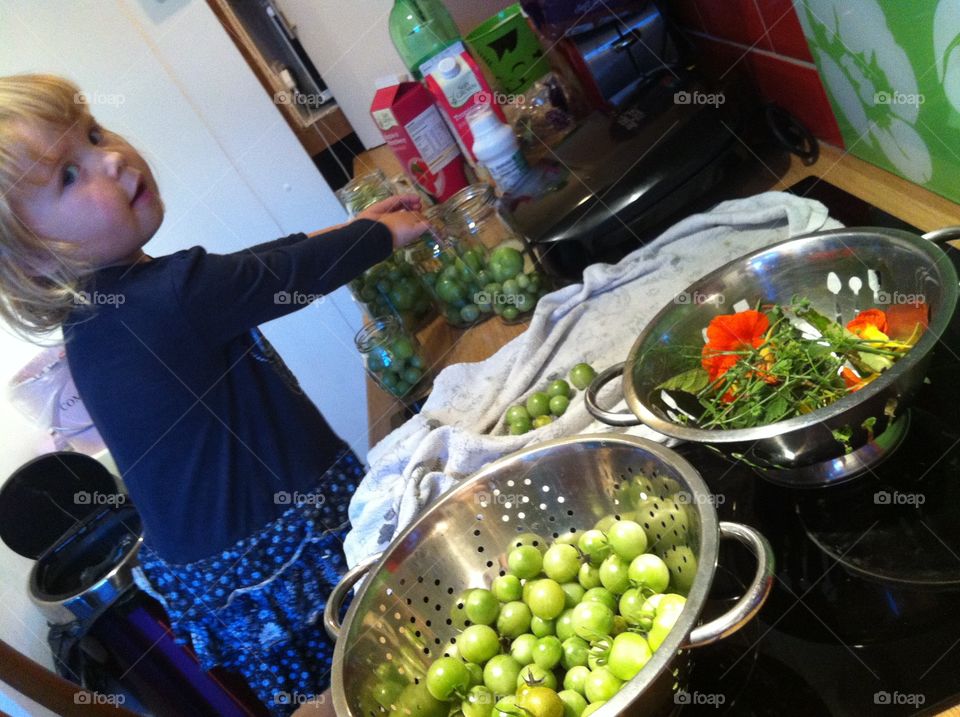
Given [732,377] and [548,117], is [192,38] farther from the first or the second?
[732,377]

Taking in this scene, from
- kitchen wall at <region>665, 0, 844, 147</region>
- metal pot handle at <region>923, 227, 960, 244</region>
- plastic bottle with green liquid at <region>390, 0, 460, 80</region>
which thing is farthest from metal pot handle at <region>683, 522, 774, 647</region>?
plastic bottle with green liquid at <region>390, 0, 460, 80</region>

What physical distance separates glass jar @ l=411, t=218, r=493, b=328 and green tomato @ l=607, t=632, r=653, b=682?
0.67 meters

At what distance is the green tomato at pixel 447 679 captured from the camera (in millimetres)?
550

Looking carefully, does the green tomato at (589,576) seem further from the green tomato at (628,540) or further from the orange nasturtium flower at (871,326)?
the orange nasturtium flower at (871,326)

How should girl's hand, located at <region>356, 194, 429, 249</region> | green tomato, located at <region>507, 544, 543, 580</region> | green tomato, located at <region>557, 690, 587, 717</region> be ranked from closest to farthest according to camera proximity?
green tomato, located at <region>557, 690, 587, 717</region>
green tomato, located at <region>507, 544, 543, 580</region>
girl's hand, located at <region>356, 194, 429, 249</region>

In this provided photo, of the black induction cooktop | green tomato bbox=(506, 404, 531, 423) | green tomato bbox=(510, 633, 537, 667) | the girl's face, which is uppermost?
the girl's face

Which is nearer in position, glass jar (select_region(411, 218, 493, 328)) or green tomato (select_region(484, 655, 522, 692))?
green tomato (select_region(484, 655, 522, 692))

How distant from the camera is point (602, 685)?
19.2 inches

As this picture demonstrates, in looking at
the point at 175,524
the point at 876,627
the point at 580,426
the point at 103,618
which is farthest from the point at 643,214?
the point at 103,618

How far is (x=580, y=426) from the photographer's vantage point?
0.79 m

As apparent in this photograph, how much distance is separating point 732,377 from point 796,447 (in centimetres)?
11

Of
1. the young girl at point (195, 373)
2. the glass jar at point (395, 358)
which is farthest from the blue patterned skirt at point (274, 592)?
the glass jar at point (395, 358)

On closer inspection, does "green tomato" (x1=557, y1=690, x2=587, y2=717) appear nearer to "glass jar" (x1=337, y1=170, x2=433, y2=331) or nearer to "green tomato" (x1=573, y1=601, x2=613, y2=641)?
"green tomato" (x1=573, y1=601, x2=613, y2=641)

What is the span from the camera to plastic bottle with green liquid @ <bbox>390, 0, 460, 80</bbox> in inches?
50.6
